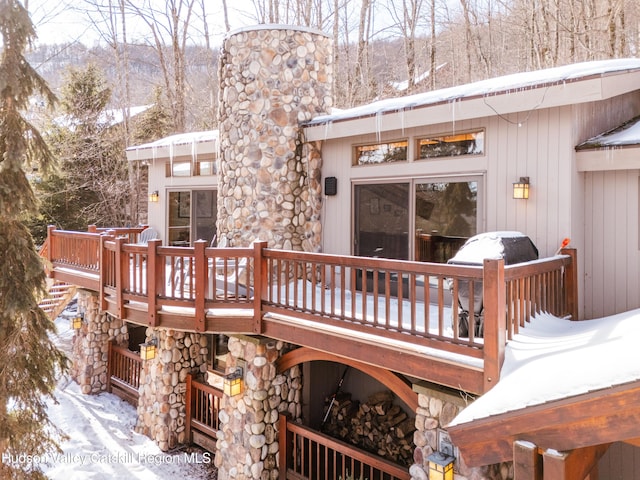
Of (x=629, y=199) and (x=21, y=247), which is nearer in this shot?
(x=629, y=199)

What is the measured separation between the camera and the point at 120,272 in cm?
634

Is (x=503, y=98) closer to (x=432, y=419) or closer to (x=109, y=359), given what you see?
(x=432, y=419)

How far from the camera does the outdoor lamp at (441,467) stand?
4043mm

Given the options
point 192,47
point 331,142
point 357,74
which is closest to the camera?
point 331,142

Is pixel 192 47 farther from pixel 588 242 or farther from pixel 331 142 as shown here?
pixel 588 242

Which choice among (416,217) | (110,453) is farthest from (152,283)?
(110,453)

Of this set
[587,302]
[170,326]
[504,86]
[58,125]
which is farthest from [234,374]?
[58,125]

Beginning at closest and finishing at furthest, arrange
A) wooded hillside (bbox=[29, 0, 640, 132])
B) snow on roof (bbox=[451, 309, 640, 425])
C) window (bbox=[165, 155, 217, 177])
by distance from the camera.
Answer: snow on roof (bbox=[451, 309, 640, 425])
window (bbox=[165, 155, 217, 177])
wooded hillside (bbox=[29, 0, 640, 132])

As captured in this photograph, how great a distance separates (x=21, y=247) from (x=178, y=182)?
4219 mm

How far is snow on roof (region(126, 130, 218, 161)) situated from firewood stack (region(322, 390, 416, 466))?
198 inches

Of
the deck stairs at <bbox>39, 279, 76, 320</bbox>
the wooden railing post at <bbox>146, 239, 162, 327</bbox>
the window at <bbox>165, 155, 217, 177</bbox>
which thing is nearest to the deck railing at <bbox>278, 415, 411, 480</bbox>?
the wooden railing post at <bbox>146, 239, 162, 327</bbox>

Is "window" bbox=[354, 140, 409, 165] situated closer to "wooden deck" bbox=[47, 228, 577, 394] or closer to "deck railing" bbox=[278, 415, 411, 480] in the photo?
"wooden deck" bbox=[47, 228, 577, 394]

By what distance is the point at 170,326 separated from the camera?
591cm

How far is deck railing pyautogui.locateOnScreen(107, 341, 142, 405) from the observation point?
9.67 meters
